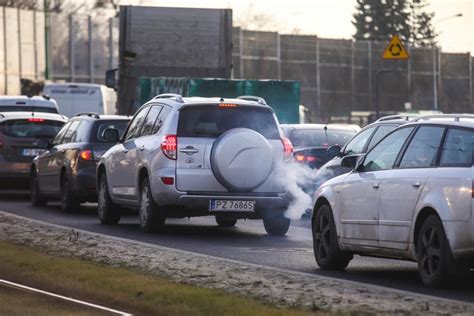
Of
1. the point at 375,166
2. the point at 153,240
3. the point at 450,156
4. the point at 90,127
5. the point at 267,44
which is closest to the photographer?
the point at 450,156

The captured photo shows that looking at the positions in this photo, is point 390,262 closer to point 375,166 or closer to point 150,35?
point 375,166

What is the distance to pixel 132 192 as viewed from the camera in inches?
826

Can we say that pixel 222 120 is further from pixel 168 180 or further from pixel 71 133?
pixel 71 133

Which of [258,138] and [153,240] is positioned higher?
[258,138]

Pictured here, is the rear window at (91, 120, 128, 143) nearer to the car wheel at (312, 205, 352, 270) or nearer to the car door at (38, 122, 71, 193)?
the car door at (38, 122, 71, 193)

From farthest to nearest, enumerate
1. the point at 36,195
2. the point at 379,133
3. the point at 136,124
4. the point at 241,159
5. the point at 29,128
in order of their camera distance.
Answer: the point at 29,128 → the point at 36,195 → the point at 136,124 → the point at 379,133 → the point at 241,159

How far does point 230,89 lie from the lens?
121ft

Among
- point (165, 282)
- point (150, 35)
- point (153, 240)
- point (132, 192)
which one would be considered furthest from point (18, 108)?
Result: point (165, 282)

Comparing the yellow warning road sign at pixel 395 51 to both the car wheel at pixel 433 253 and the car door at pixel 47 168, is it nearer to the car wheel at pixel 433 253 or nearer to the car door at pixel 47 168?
the car door at pixel 47 168

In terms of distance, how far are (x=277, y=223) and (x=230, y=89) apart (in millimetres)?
16568

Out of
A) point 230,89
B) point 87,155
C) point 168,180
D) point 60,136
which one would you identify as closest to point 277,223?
point 168,180

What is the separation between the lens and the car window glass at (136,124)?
21312mm

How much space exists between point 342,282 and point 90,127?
1193 cm

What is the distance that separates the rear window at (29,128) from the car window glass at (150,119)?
27.9 feet
